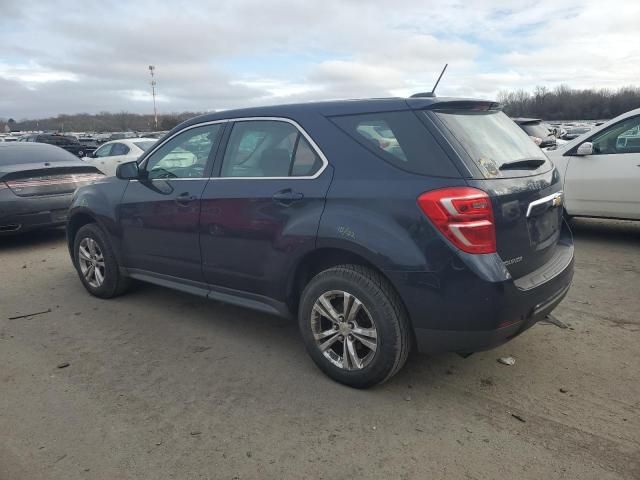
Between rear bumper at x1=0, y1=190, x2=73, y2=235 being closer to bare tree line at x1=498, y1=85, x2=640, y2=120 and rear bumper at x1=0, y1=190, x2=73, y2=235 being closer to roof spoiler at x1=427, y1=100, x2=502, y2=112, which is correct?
roof spoiler at x1=427, y1=100, x2=502, y2=112

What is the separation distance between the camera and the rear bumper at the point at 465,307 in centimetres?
277

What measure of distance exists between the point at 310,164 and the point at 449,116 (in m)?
0.89

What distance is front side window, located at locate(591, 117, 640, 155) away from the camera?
250 inches

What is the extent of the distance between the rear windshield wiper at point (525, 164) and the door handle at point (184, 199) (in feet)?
7.18

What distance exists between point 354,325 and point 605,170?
4926 mm

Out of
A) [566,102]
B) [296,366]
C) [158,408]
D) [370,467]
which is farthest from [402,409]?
[566,102]

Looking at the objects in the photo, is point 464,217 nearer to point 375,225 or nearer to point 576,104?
point 375,225

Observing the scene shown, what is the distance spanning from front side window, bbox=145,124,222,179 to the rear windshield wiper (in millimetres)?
2087

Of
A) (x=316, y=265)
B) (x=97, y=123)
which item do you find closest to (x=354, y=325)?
(x=316, y=265)

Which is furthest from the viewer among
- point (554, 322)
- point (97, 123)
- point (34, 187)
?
point (97, 123)

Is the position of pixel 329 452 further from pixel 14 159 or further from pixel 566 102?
pixel 566 102

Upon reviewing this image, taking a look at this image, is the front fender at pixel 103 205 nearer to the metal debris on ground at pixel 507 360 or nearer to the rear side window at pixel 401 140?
the rear side window at pixel 401 140

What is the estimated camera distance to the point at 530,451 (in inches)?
103

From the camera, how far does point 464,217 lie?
109 inches
